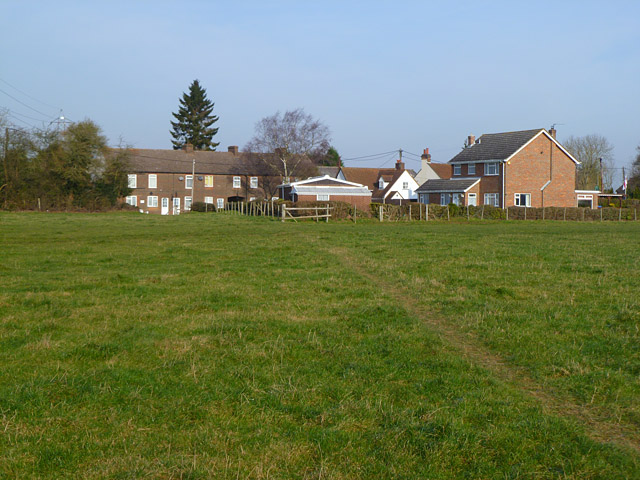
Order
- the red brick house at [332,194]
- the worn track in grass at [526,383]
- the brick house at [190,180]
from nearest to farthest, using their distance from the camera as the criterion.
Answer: the worn track in grass at [526,383], the red brick house at [332,194], the brick house at [190,180]

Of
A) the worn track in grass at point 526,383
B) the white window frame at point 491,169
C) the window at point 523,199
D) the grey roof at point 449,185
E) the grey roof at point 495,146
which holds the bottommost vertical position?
the worn track in grass at point 526,383

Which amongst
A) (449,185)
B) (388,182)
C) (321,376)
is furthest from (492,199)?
(321,376)

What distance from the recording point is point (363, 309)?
34.4 feet

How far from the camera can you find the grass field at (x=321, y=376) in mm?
4793

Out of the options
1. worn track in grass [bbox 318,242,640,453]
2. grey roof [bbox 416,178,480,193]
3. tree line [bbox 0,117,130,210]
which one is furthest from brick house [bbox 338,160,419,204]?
worn track in grass [bbox 318,242,640,453]

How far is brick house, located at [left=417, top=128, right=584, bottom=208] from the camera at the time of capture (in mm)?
62906

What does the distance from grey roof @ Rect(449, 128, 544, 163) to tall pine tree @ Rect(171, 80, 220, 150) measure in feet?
181

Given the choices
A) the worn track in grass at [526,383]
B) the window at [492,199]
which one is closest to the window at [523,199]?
the window at [492,199]

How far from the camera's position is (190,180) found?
281ft

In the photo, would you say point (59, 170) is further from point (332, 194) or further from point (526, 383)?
point (526, 383)

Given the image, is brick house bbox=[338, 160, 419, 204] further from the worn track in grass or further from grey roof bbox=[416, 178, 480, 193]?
the worn track in grass

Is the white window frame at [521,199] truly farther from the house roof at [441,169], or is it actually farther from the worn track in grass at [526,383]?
the worn track in grass at [526,383]

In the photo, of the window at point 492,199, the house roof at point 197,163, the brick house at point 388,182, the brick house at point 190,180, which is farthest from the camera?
the brick house at point 388,182

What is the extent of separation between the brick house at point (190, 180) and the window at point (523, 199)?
121ft
